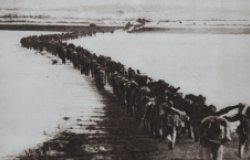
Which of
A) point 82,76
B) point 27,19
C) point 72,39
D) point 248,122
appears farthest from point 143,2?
point 27,19

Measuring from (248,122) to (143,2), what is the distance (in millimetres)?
4408

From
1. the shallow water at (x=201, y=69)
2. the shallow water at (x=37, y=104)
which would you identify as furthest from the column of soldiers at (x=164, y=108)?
the shallow water at (x=201, y=69)

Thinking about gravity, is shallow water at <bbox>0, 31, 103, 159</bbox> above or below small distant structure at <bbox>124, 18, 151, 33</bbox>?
below

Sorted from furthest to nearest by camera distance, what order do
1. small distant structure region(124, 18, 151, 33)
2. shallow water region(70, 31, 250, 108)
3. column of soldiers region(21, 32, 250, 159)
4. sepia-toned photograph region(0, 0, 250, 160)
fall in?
small distant structure region(124, 18, 151, 33) → shallow water region(70, 31, 250, 108) → column of soldiers region(21, 32, 250, 159) → sepia-toned photograph region(0, 0, 250, 160)

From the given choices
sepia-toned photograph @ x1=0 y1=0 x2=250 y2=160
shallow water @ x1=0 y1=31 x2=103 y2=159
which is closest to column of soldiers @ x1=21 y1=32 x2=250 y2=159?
sepia-toned photograph @ x1=0 y1=0 x2=250 y2=160

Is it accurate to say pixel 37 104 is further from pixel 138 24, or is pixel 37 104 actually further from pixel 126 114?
pixel 138 24

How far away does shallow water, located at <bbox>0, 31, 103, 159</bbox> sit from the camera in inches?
335

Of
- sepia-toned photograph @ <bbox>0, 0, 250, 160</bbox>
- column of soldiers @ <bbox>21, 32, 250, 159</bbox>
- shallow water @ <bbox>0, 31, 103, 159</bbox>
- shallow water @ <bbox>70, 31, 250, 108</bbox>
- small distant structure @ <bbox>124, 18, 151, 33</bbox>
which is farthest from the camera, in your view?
small distant structure @ <bbox>124, 18, 151, 33</bbox>

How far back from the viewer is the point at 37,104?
1109 centimetres

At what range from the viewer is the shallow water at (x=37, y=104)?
8500 millimetres

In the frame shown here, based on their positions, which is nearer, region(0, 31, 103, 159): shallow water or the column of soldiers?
the column of soldiers

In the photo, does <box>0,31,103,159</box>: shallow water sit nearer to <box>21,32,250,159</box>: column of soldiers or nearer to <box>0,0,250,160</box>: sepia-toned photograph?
<box>0,0,250,160</box>: sepia-toned photograph

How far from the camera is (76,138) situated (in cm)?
845

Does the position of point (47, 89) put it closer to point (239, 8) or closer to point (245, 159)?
point (239, 8)
